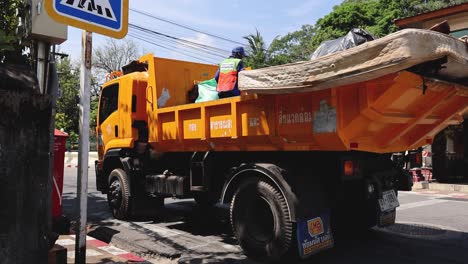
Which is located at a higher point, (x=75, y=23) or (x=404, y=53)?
(x=75, y=23)

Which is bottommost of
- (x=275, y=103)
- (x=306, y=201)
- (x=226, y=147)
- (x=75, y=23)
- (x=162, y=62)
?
(x=306, y=201)

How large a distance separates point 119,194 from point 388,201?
4.58 meters

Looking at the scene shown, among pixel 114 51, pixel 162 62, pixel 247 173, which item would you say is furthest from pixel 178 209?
pixel 114 51

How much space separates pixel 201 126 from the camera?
18.2 feet

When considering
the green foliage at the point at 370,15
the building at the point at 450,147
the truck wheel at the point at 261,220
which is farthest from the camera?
the green foliage at the point at 370,15

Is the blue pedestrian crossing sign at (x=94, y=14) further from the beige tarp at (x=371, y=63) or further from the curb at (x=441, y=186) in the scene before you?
Answer: the curb at (x=441, y=186)

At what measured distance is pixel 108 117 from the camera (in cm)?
775

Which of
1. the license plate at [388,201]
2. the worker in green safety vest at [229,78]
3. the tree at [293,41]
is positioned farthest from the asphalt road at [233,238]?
the tree at [293,41]

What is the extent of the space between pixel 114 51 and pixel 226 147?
44.5m

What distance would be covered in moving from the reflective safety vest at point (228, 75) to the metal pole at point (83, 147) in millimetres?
2436

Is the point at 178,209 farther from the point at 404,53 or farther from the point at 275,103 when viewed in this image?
the point at 404,53

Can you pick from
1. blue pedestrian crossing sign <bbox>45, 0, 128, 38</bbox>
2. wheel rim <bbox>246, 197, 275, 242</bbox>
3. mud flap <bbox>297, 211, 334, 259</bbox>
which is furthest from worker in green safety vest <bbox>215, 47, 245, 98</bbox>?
blue pedestrian crossing sign <bbox>45, 0, 128, 38</bbox>

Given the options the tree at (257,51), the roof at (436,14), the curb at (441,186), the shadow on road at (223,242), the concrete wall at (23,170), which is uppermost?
the tree at (257,51)

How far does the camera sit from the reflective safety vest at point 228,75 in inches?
216
